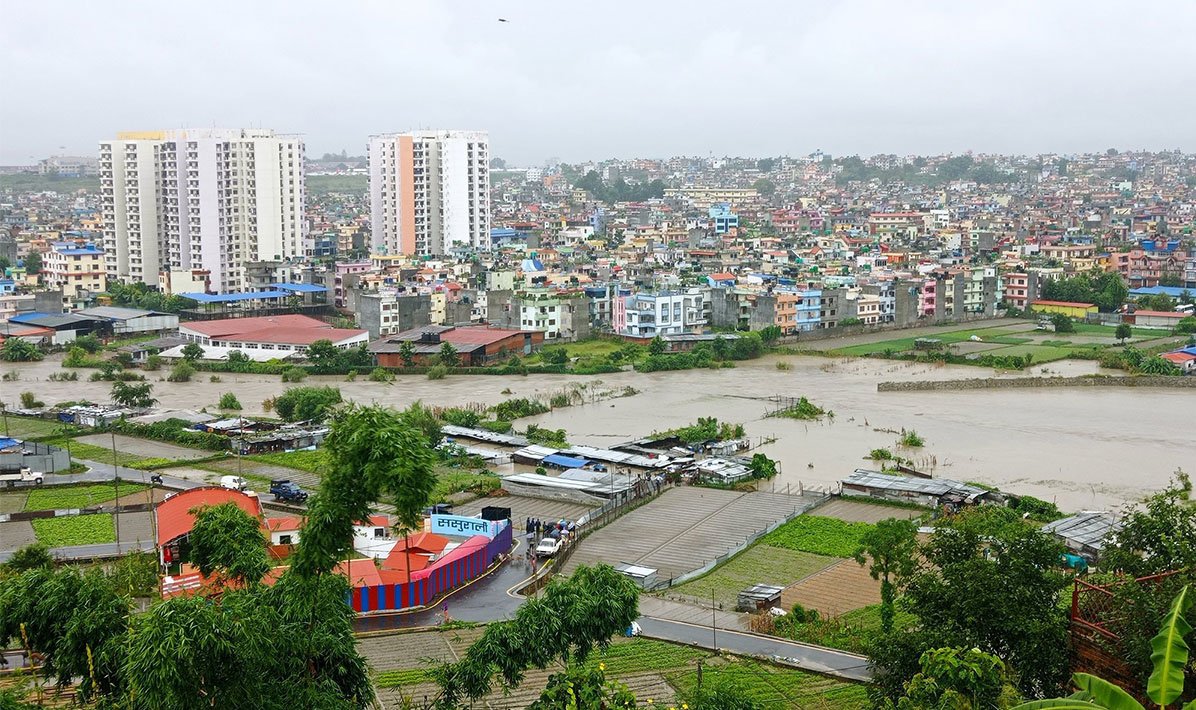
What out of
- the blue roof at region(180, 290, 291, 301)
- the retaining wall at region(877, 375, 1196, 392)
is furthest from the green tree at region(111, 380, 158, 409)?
the retaining wall at region(877, 375, 1196, 392)

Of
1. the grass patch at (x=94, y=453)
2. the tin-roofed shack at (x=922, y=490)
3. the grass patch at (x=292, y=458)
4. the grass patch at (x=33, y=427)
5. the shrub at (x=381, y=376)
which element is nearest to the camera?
the tin-roofed shack at (x=922, y=490)

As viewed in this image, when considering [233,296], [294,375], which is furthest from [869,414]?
[233,296]

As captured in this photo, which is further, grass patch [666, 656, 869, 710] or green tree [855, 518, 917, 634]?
green tree [855, 518, 917, 634]

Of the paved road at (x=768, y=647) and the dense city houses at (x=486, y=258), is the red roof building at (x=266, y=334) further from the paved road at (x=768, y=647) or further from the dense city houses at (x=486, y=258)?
the paved road at (x=768, y=647)

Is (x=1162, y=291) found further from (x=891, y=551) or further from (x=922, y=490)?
(x=891, y=551)

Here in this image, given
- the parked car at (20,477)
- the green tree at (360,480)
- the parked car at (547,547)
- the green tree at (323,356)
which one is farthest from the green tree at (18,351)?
the green tree at (360,480)

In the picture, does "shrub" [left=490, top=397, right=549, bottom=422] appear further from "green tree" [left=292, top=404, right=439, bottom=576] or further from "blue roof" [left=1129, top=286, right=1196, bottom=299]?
"blue roof" [left=1129, top=286, right=1196, bottom=299]
